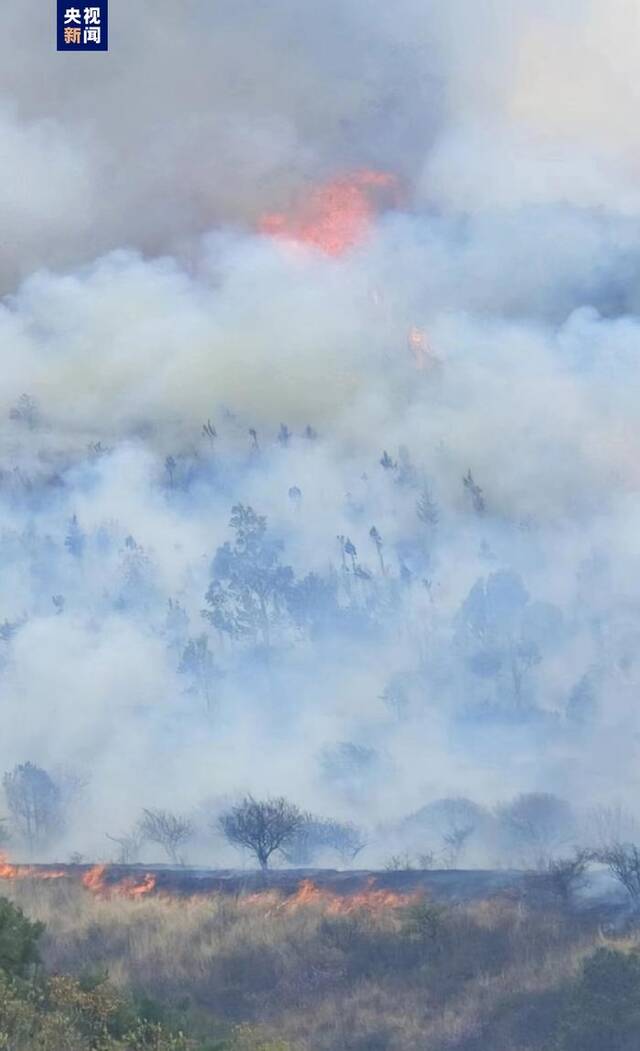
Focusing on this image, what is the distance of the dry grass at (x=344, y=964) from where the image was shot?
40219 mm

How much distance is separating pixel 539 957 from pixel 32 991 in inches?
1077

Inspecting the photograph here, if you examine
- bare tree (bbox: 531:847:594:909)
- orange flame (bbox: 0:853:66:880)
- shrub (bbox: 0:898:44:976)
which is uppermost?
orange flame (bbox: 0:853:66:880)

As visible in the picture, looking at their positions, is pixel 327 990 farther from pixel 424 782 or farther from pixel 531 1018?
pixel 424 782

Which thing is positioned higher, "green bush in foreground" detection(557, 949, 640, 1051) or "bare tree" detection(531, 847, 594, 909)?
"bare tree" detection(531, 847, 594, 909)

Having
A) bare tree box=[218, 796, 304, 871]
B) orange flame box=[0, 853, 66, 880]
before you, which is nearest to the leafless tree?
bare tree box=[218, 796, 304, 871]

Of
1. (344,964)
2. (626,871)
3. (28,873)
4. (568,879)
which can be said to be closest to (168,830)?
(28,873)

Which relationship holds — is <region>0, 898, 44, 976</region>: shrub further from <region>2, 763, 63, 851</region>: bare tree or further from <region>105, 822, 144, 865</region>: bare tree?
<region>2, 763, 63, 851</region>: bare tree

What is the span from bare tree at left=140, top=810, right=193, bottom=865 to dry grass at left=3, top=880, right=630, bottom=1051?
41456mm

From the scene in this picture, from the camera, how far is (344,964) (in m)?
47.8

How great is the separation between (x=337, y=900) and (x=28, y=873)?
22470 millimetres

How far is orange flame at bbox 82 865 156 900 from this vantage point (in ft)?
202

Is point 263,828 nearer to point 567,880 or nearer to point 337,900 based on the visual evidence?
point 337,900

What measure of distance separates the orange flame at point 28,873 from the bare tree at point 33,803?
38029 mm

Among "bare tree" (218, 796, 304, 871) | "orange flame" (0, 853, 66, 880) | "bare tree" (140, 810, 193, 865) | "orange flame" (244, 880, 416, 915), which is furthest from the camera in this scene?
"bare tree" (140, 810, 193, 865)
